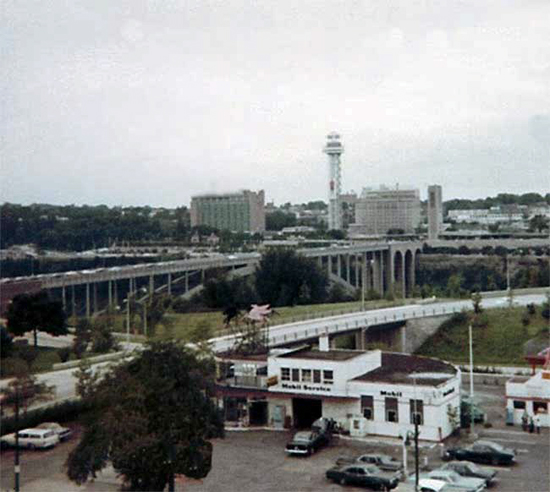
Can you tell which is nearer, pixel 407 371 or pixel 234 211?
pixel 407 371

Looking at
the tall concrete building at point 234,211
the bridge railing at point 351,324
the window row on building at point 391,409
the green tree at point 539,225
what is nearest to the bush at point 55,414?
the window row on building at point 391,409

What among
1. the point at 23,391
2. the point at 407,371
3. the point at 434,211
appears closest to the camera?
the point at 23,391

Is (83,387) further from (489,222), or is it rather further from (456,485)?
(489,222)

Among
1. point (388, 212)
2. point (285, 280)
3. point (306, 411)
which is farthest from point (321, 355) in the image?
point (388, 212)

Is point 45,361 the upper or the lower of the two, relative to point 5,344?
lower

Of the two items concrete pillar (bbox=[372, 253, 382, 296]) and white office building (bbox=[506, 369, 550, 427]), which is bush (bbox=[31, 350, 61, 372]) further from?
concrete pillar (bbox=[372, 253, 382, 296])

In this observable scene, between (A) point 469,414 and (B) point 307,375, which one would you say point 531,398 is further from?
(B) point 307,375

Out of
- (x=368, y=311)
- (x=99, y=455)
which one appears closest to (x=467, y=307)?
(x=368, y=311)
